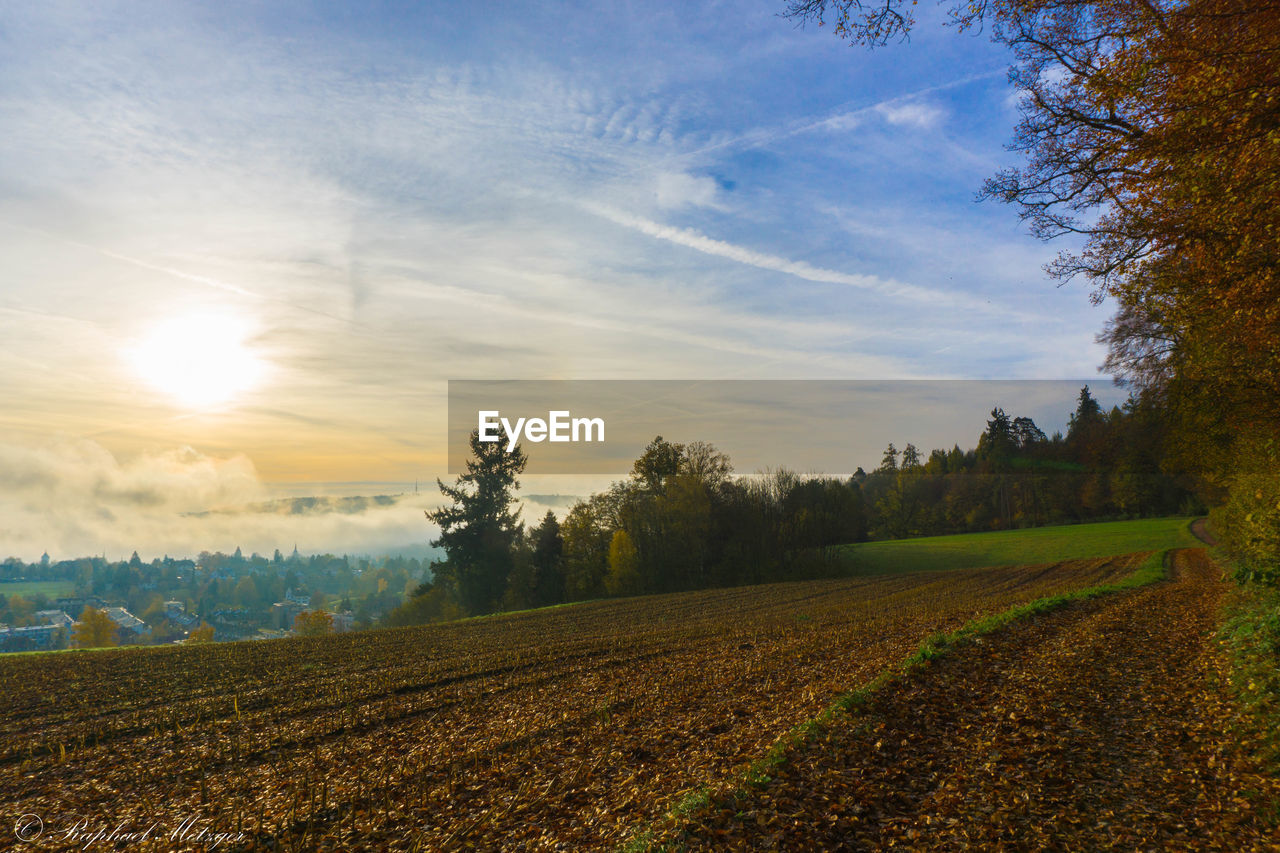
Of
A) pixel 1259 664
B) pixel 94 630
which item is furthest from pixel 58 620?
pixel 1259 664

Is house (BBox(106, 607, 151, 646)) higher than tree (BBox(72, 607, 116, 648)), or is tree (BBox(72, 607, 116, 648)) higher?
tree (BBox(72, 607, 116, 648))

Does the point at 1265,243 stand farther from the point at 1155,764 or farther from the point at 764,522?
the point at 764,522

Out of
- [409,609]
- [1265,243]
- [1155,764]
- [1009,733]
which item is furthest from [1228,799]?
[409,609]

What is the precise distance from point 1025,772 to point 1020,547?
194 ft

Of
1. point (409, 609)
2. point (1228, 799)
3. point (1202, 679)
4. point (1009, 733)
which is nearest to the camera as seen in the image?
point (1228, 799)

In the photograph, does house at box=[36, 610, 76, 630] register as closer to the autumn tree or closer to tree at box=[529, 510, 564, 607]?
tree at box=[529, 510, 564, 607]

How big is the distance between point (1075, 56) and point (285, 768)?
624 inches

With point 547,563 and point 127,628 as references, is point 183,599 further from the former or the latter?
point 547,563

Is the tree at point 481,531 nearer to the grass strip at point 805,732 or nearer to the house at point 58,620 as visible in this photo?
the house at point 58,620

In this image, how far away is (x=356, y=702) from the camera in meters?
12.4

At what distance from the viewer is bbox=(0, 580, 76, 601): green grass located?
339ft

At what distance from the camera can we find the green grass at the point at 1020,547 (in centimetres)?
5109

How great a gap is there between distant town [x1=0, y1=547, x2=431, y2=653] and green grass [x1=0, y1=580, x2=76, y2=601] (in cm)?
20

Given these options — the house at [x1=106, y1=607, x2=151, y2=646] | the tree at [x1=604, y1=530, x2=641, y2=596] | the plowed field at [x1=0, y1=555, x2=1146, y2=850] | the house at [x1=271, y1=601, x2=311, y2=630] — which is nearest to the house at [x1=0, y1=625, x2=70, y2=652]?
the house at [x1=106, y1=607, x2=151, y2=646]
